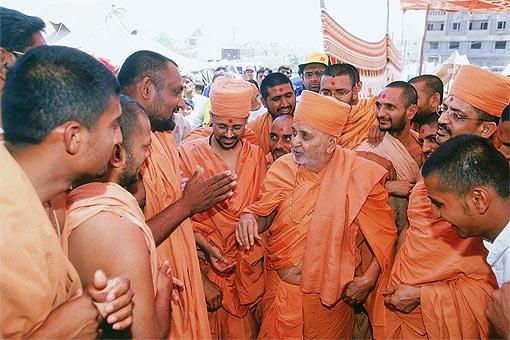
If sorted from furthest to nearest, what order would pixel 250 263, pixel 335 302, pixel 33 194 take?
pixel 250 263
pixel 335 302
pixel 33 194

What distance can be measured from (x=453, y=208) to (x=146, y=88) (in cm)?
201

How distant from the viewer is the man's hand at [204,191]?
2.52 meters

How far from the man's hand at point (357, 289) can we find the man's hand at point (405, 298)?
10.3 inches

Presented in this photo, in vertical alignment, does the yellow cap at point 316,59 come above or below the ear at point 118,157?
below

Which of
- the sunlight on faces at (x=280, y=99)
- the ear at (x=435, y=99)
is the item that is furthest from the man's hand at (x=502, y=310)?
the sunlight on faces at (x=280, y=99)

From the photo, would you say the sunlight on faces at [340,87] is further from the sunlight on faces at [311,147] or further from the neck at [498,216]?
the neck at [498,216]

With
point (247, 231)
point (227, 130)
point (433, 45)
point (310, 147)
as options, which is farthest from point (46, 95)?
point (433, 45)

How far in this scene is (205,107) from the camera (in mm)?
8609

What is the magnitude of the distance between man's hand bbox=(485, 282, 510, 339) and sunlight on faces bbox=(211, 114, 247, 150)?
7.23ft

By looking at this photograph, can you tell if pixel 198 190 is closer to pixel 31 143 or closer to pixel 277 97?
pixel 31 143

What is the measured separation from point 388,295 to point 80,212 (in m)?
2.05

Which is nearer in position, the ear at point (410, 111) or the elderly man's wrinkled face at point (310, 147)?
the elderly man's wrinkled face at point (310, 147)

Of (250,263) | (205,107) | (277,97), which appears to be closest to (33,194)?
(250,263)

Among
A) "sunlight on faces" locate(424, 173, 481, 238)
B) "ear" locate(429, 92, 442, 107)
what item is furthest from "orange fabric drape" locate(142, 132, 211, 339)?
"ear" locate(429, 92, 442, 107)
